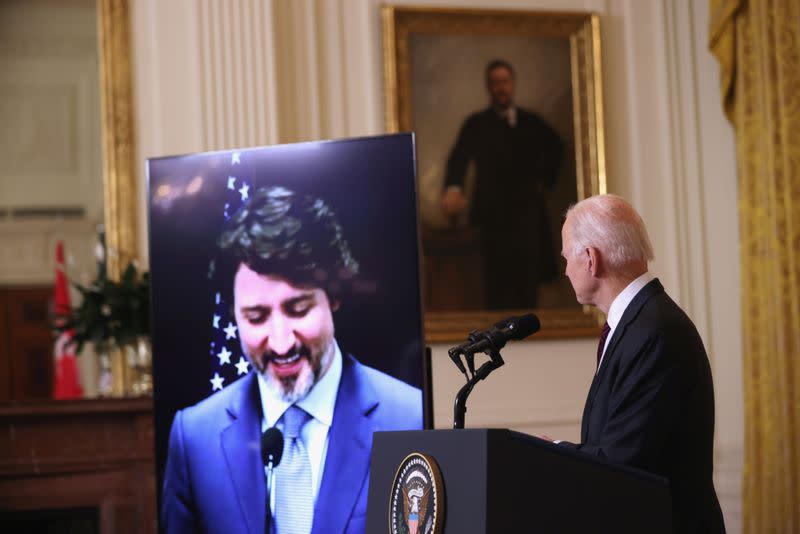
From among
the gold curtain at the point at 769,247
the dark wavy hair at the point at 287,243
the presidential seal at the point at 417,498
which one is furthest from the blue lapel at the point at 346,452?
the gold curtain at the point at 769,247

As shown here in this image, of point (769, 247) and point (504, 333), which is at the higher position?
point (769, 247)

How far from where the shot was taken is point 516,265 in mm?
6543

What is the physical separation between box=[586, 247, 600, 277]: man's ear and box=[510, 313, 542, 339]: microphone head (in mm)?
313

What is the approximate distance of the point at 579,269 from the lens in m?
3.20

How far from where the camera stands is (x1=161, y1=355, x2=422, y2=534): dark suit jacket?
404 centimetres

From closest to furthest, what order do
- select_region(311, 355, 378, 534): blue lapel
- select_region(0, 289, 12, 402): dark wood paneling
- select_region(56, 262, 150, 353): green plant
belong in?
select_region(311, 355, 378, 534): blue lapel
select_region(56, 262, 150, 353): green plant
select_region(0, 289, 12, 402): dark wood paneling

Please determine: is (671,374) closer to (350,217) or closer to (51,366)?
(350,217)

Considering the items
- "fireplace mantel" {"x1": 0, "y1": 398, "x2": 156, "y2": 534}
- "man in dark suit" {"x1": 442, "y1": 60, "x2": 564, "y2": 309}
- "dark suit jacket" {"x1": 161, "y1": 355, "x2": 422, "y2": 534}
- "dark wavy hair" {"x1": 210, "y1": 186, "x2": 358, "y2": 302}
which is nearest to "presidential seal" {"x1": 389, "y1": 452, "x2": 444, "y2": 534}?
"dark suit jacket" {"x1": 161, "y1": 355, "x2": 422, "y2": 534}

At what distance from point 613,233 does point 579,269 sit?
0.14 meters

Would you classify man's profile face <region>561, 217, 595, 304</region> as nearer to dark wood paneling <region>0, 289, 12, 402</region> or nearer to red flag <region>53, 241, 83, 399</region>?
red flag <region>53, 241, 83, 399</region>

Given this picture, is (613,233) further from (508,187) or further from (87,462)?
(508,187)

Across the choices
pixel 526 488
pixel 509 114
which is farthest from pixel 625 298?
pixel 509 114

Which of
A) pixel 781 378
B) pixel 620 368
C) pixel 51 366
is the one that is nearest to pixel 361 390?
pixel 620 368

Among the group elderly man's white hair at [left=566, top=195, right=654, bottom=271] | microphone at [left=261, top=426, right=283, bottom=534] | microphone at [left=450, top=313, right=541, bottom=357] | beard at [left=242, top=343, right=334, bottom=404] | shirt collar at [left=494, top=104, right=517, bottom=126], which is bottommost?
microphone at [left=261, top=426, right=283, bottom=534]
